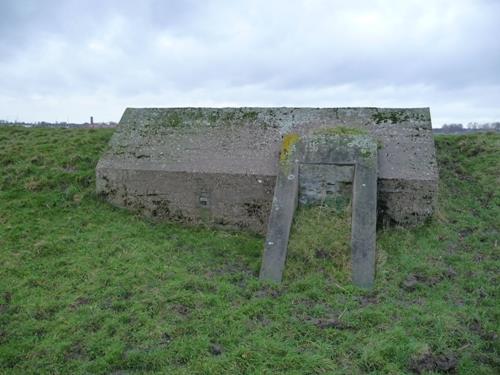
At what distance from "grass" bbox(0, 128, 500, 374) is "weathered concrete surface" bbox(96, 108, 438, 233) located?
2.03 feet

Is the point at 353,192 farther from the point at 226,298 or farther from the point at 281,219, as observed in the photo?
the point at 226,298

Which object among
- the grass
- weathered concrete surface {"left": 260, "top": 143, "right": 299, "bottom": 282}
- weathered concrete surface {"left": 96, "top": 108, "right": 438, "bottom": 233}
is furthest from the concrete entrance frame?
weathered concrete surface {"left": 96, "top": 108, "right": 438, "bottom": 233}

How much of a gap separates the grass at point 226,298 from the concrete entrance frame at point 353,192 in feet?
0.98

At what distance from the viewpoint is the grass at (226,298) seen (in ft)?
19.6

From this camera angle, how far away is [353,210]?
30.9 ft

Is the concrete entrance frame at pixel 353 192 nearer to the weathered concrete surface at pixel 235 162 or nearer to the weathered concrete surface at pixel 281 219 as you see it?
the weathered concrete surface at pixel 281 219

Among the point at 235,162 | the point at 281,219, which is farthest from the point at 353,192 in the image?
the point at 235,162

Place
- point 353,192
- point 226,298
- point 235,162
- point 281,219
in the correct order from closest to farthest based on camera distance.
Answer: point 226,298, point 281,219, point 353,192, point 235,162

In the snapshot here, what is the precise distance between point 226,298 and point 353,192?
13.0 ft

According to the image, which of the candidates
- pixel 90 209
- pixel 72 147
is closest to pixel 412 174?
pixel 90 209

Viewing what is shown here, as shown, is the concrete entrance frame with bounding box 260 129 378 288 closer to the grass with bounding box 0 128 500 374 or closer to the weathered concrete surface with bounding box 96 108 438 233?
the grass with bounding box 0 128 500 374

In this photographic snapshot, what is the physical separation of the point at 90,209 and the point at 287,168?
5.70m

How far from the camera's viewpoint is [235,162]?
11.5 meters

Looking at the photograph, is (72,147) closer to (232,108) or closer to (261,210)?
(232,108)
